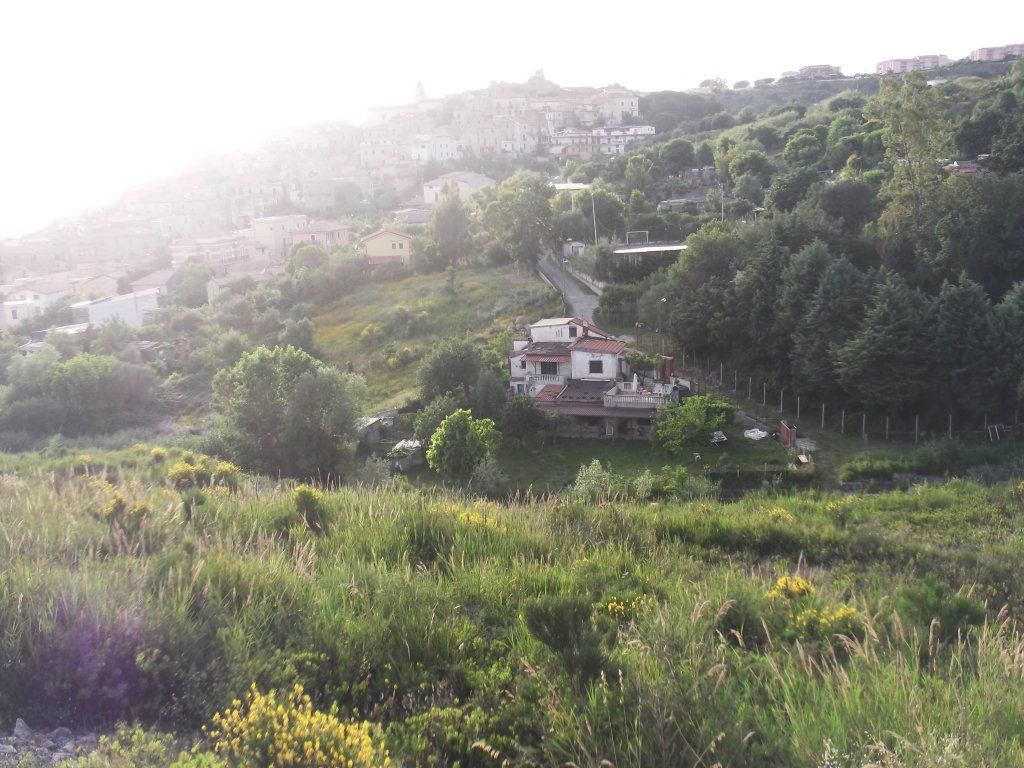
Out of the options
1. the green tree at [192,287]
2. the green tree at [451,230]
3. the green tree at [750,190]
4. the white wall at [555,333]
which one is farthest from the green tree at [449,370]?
the green tree at [192,287]

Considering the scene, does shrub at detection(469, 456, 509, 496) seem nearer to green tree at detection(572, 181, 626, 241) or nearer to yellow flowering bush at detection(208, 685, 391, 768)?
yellow flowering bush at detection(208, 685, 391, 768)

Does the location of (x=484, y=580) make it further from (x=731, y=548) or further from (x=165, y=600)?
(x=731, y=548)

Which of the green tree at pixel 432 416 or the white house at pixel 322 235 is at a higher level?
the white house at pixel 322 235

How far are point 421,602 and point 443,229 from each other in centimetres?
3279

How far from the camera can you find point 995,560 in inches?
198

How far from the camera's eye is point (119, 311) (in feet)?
110

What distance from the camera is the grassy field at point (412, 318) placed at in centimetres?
2441

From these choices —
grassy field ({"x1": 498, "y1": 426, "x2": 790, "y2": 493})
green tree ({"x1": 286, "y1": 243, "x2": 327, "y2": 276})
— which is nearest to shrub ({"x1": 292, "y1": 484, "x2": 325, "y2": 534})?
grassy field ({"x1": 498, "y1": 426, "x2": 790, "y2": 493})

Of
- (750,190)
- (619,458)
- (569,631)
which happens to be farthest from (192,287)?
(569,631)

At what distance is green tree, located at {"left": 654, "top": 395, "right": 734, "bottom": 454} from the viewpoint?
1598 cm

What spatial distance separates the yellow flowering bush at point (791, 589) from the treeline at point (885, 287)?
14.2 metres

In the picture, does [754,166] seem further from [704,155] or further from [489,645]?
[489,645]

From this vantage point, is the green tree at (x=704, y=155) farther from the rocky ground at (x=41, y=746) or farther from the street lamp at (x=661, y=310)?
the rocky ground at (x=41, y=746)

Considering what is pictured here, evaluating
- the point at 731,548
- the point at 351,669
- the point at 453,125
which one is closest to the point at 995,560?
the point at 731,548
